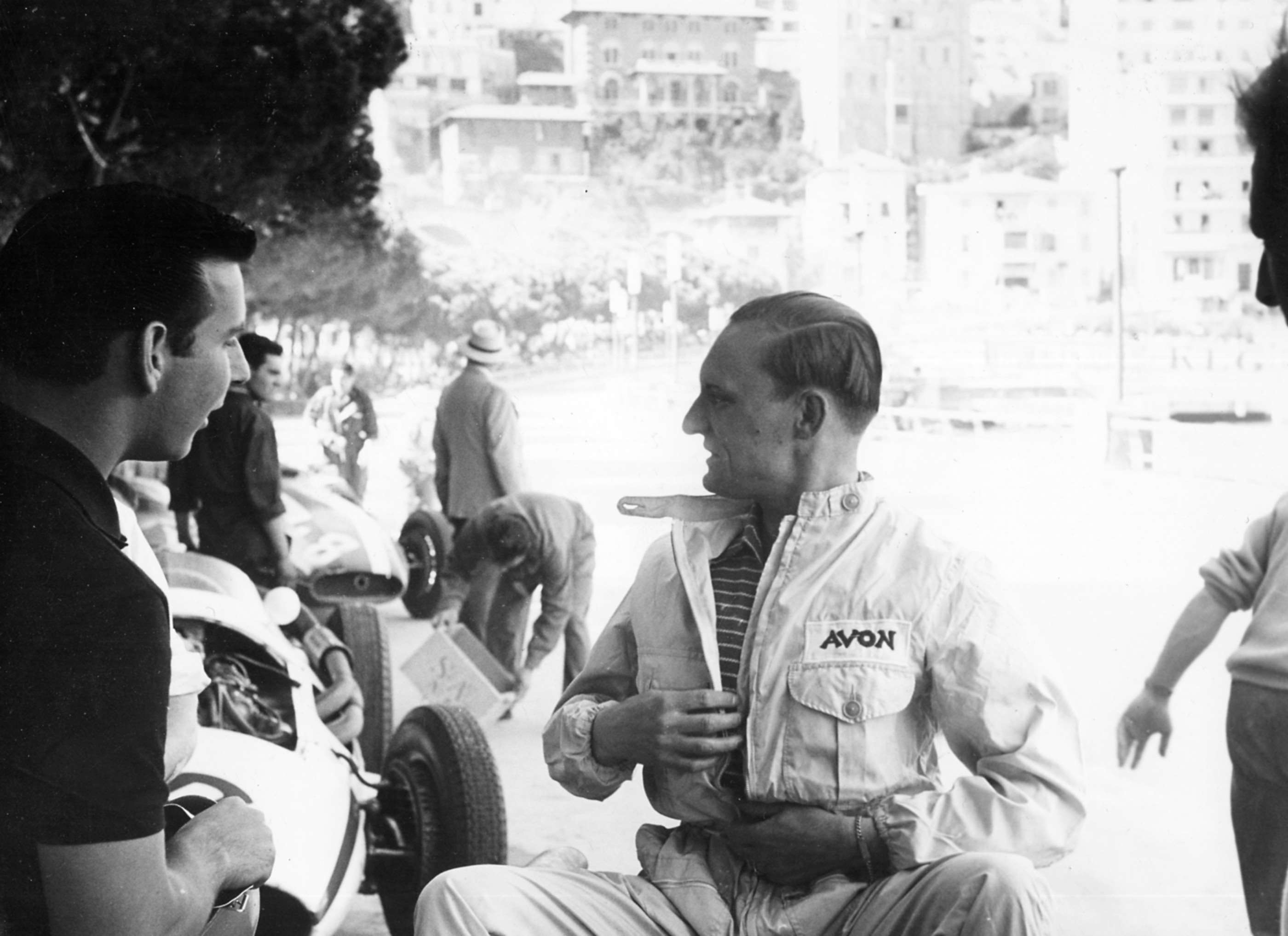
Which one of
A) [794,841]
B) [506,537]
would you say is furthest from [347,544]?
[794,841]

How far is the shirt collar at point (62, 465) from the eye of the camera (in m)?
1.32

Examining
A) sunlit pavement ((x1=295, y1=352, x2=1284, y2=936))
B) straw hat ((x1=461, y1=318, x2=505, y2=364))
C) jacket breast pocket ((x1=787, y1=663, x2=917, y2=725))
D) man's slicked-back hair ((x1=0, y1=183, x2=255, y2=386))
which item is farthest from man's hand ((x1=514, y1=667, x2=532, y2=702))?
man's slicked-back hair ((x1=0, y1=183, x2=255, y2=386))

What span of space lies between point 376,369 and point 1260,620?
1.82 m

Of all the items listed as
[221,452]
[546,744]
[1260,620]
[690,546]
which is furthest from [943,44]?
[221,452]

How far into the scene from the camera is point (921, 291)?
2629 millimetres

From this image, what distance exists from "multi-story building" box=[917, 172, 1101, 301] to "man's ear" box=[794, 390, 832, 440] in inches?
43.3

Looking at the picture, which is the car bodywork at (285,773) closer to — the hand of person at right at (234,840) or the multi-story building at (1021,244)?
the hand of person at right at (234,840)

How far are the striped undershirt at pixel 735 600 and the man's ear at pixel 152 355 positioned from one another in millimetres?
661

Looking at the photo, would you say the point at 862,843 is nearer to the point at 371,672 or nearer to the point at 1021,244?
the point at 1021,244

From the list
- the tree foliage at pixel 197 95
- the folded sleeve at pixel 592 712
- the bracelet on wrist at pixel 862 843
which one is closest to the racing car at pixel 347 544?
the tree foliage at pixel 197 95

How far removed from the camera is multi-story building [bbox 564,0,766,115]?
2.58m

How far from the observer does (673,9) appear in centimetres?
255

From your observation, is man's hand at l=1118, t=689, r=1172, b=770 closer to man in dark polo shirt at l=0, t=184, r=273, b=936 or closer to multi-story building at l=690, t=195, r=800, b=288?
multi-story building at l=690, t=195, r=800, b=288

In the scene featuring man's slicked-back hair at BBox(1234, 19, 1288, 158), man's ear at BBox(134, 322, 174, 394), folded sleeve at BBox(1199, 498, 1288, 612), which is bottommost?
folded sleeve at BBox(1199, 498, 1288, 612)
